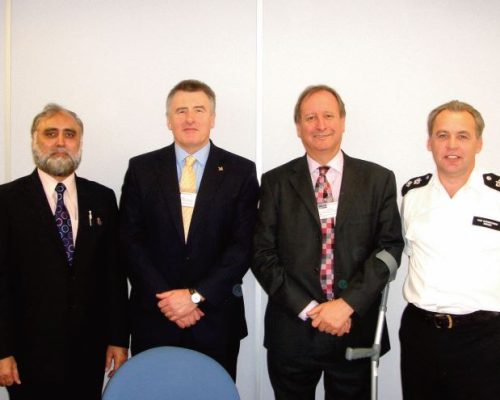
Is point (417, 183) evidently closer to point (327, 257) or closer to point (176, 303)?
point (327, 257)

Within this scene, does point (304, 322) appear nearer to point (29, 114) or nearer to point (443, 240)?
point (443, 240)

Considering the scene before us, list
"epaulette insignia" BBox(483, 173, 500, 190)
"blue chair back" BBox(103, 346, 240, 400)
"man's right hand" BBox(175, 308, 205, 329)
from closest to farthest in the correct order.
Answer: "blue chair back" BBox(103, 346, 240, 400) → "epaulette insignia" BBox(483, 173, 500, 190) → "man's right hand" BBox(175, 308, 205, 329)

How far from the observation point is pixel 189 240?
2281 mm

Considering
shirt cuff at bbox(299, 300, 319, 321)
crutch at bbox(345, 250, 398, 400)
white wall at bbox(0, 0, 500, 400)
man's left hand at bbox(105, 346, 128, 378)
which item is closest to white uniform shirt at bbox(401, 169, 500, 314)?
crutch at bbox(345, 250, 398, 400)

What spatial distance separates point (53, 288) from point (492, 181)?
2.14 metres

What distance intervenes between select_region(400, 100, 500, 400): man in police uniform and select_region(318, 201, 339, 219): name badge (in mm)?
385

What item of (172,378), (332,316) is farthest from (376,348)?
(172,378)

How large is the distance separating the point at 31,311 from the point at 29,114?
152cm

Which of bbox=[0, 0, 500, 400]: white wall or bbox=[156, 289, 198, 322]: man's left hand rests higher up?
bbox=[0, 0, 500, 400]: white wall

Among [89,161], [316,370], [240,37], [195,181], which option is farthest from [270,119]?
[316,370]

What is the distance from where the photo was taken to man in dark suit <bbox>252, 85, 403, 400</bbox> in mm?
2162

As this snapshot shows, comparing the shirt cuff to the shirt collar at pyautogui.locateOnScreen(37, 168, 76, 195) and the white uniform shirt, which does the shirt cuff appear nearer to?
the white uniform shirt

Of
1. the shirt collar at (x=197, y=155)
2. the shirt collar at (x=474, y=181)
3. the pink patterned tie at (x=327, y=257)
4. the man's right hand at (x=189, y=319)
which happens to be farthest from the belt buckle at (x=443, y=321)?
the shirt collar at (x=197, y=155)

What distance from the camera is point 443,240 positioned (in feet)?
6.84
